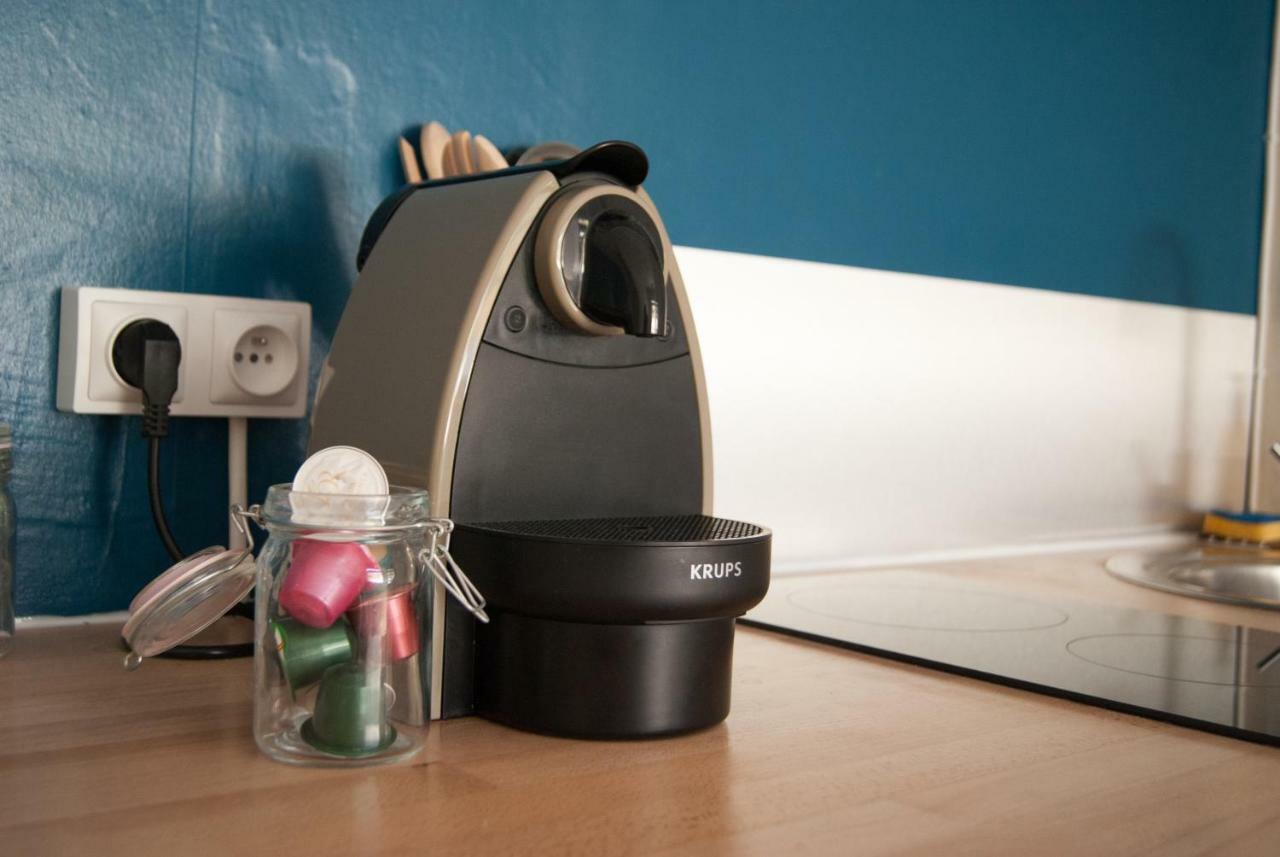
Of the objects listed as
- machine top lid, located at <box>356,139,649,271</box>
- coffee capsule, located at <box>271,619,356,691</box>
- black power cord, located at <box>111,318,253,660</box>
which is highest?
machine top lid, located at <box>356,139,649,271</box>

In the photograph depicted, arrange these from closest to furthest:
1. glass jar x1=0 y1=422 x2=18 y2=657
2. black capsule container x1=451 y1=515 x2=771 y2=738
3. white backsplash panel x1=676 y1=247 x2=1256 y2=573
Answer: black capsule container x1=451 y1=515 x2=771 y2=738
glass jar x1=0 y1=422 x2=18 y2=657
white backsplash panel x1=676 y1=247 x2=1256 y2=573

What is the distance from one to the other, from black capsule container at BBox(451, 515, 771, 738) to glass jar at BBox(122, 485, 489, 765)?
3 cm

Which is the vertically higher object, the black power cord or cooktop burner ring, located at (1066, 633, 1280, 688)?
the black power cord

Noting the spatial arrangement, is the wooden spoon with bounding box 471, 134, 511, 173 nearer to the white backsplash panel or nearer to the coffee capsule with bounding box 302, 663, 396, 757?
the white backsplash panel

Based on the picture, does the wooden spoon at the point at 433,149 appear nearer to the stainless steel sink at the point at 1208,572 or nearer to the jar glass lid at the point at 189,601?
the jar glass lid at the point at 189,601

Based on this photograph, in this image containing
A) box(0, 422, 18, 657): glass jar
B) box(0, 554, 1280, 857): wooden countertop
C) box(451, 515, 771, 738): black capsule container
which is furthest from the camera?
box(0, 422, 18, 657): glass jar

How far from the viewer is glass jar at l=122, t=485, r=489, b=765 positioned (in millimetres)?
598

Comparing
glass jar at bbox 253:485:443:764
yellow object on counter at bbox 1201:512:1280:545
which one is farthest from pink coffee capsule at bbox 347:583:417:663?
yellow object on counter at bbox 1201:512:1280:545

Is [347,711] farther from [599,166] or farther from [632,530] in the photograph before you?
[599,166]

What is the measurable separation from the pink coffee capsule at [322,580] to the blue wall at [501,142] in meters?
0.36

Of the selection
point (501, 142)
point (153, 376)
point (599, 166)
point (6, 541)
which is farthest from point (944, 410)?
point (6, 541)

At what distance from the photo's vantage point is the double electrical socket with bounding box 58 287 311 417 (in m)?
0.85

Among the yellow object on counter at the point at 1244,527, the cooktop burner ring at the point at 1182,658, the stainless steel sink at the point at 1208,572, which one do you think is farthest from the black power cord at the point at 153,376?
the yellow object on counter at the point at 1244,527

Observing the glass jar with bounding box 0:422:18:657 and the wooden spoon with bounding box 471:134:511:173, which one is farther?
the wooden spoon with bounding box 471:134:511:173
